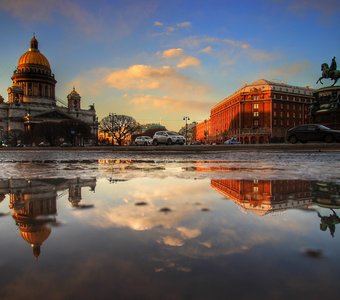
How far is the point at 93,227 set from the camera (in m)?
2.21

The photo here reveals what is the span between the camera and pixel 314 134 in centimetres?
2283

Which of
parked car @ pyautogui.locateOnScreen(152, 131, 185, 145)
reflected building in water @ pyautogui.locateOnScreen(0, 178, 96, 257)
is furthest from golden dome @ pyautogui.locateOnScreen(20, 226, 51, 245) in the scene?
parked car @ pyautogui.locateOnScreen(152, 131, 185, 145)

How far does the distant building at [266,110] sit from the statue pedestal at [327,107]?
64.6 metres

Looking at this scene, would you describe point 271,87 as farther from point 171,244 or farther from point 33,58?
point 171,244

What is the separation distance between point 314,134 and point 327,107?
8637 millimetres

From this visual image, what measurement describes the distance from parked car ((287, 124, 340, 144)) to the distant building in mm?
72706

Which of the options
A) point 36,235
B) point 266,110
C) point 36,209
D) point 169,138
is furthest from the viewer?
point 266,110

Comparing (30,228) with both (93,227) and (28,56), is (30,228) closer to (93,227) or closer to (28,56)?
(93,227)

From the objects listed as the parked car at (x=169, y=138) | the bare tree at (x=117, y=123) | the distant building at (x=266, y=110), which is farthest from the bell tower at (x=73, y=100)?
the parked car at (x=169, y=138)

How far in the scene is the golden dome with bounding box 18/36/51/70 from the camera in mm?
94375

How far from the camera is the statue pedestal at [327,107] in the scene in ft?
95.9

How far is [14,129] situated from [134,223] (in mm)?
96852

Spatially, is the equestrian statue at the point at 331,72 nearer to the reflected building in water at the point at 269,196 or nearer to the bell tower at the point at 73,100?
the reflected building in water at the point at 269,196

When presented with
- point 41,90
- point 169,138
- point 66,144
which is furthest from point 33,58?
point 169,138
